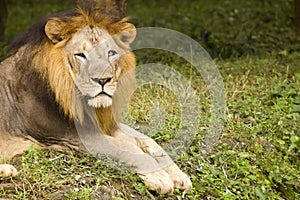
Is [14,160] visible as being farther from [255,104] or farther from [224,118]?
[255,104]

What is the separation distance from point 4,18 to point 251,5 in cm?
398

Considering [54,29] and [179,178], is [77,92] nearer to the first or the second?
[54,29]

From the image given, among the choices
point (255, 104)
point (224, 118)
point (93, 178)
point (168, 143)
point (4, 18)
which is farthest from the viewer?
point (4, 18)

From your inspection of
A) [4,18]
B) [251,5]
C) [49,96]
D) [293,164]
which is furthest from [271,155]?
[251,5]

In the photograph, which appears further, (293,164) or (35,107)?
(293,164)

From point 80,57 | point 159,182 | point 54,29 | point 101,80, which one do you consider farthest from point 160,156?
point 54,29

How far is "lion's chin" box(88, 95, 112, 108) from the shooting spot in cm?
437

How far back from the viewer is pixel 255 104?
239 inches

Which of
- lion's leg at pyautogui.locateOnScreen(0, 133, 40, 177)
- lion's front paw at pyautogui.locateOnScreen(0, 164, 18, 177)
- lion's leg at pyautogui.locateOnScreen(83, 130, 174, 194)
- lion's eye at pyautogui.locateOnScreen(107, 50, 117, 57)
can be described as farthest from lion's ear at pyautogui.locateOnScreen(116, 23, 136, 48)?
lion's front paw at pyautogui.locateOnScreen(0, 164, 18, 177)

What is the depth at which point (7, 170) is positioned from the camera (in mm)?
4309

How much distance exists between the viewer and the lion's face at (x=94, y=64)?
4359 millimetres

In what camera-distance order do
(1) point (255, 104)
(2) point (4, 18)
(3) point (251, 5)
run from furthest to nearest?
(3) point (251, 5) < (2) point (4, 18) < (1) point (255, 104)

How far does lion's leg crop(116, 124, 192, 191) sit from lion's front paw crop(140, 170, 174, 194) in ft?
0.29

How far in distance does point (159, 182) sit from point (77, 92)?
→ 0.75m
